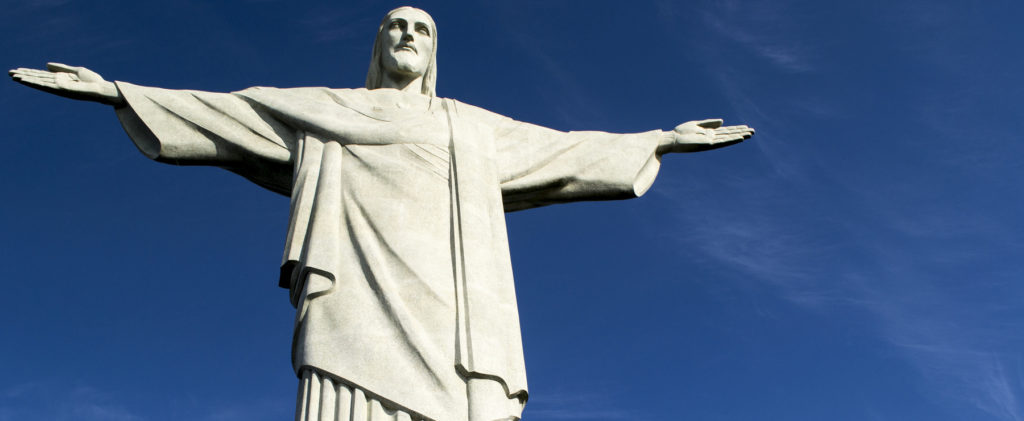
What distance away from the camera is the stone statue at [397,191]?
9375 millimetres

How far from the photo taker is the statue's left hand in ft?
39.2

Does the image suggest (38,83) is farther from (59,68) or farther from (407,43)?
(407,43)

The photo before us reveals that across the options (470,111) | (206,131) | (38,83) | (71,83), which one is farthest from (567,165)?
(38,83)

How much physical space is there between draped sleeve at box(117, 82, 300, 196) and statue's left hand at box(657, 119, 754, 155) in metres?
4.04

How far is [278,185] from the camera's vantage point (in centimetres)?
1145

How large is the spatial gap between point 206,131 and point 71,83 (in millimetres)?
1336

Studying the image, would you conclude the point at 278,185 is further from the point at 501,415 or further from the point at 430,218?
the point at 501,415

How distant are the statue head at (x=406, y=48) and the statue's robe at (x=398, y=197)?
40cm

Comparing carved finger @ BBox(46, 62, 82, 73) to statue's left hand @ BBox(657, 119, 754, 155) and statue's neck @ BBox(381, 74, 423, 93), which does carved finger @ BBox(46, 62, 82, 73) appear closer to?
statue's neck @ BBox(381, 74, 423, 93)

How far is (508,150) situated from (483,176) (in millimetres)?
761

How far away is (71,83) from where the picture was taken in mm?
10688

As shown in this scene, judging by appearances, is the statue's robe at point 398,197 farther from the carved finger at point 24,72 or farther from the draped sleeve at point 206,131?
the carved finger at point 24,72

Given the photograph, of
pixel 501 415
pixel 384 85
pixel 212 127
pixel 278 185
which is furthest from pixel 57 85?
pixel 501 415

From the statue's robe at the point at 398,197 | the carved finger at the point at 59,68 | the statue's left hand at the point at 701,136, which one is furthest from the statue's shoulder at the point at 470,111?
the carved finger at the point at 59,68
